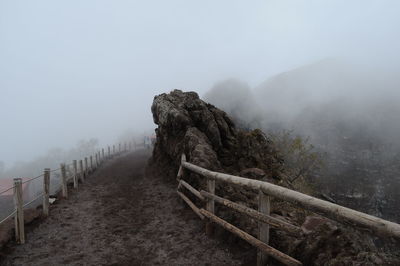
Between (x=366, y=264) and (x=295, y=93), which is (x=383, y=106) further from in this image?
(x=366, y=264)

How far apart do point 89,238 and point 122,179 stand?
412 inches

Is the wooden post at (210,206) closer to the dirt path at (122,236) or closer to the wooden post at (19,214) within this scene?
the dirt path at (122,236)

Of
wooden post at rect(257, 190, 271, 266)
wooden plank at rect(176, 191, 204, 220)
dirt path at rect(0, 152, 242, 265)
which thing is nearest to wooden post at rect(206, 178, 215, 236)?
dirt path at rect(0, 152, 242, 265)

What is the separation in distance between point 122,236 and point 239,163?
6.93 m

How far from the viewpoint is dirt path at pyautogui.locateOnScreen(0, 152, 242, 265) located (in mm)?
6461

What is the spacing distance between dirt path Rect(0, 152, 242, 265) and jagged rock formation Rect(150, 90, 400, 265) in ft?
3.05

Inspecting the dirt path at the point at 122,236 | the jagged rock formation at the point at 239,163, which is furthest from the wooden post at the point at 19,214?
the jagged rock formation at the point at 239,163

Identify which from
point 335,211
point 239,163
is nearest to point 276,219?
point 335,211

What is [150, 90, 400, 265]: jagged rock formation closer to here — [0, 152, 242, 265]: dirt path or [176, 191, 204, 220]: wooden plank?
[176, 191, 204, 220]: wooden plank

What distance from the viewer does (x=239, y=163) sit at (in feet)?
44.0

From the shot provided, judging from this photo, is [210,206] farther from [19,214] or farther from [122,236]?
[19,214]

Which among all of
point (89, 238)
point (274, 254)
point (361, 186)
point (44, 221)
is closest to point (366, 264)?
point (274, 254)

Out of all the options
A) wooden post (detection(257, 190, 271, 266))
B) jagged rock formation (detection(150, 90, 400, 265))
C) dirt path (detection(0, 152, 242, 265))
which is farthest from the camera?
dirt path (detection(0, 152, 242, 265))

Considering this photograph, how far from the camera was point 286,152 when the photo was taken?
1086 inches
